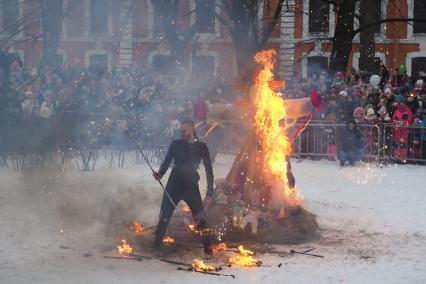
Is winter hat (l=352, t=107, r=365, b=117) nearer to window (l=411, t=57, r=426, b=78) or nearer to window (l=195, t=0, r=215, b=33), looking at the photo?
window (l=195, t=0, r=215, b=33)

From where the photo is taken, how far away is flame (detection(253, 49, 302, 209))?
34.0 feet

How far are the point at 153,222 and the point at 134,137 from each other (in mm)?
5297

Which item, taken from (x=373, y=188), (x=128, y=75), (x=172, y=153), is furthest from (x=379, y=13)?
(x=172, y=153)

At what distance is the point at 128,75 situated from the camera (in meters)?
20.6

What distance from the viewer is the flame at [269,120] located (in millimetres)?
10359

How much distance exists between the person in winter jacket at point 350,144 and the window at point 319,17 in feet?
44.0

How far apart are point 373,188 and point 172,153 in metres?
6.00

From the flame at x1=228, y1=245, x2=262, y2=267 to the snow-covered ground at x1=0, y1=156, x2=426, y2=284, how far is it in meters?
0.20

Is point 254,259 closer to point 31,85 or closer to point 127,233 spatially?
point 127,233

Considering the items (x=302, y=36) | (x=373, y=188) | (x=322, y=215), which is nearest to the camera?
(x=322, y=215)

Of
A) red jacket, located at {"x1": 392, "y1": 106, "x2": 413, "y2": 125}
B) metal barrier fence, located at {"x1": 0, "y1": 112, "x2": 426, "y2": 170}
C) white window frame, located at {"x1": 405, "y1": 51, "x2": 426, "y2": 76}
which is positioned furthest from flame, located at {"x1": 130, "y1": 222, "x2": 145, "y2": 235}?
white window frame, located at {"x1": 405, "y1": 51, "x2": 426, "y2": 76}

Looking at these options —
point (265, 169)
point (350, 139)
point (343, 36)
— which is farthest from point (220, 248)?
point (343, 36)

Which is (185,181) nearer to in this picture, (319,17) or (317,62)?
(319,17)

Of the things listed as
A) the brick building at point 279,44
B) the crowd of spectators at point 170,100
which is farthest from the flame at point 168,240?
the brick building at point 279,44
